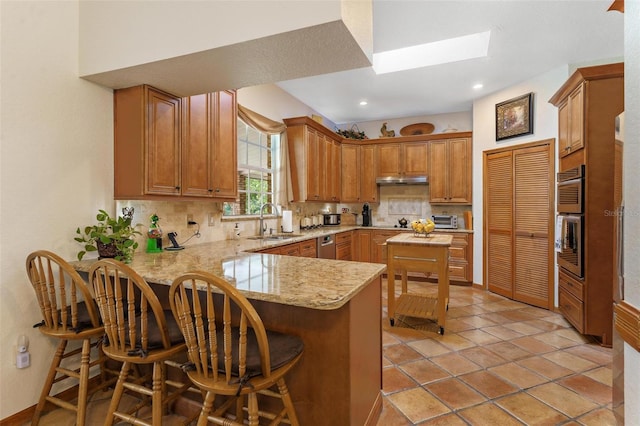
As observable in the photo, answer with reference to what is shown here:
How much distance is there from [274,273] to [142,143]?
142 centimetres

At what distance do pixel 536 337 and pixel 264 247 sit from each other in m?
2.73

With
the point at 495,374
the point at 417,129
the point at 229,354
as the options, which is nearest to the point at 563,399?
the point at 495,374

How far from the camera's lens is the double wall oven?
2.85m

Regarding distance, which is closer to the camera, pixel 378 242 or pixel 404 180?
pixel 378 242

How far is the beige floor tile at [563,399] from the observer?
1.93m

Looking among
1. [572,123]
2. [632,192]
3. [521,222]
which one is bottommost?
[521,222]

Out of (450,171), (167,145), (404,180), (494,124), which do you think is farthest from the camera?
(404,180)

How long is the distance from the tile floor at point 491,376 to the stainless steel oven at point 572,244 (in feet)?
2.20

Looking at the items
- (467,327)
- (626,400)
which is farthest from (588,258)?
(626,400)

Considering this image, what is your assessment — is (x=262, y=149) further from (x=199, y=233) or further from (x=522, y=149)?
(x=522, y=149)

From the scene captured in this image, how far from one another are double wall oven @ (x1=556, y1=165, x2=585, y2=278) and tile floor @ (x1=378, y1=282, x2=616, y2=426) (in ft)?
2.36

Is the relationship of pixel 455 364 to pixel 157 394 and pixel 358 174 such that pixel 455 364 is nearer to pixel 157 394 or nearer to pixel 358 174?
pixel 157 394

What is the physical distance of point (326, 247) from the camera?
4.41 m

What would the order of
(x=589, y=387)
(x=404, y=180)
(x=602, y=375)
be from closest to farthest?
1. (x=589, y=387)
2. (x=602, y=375)
3. (x=404, y=180)
